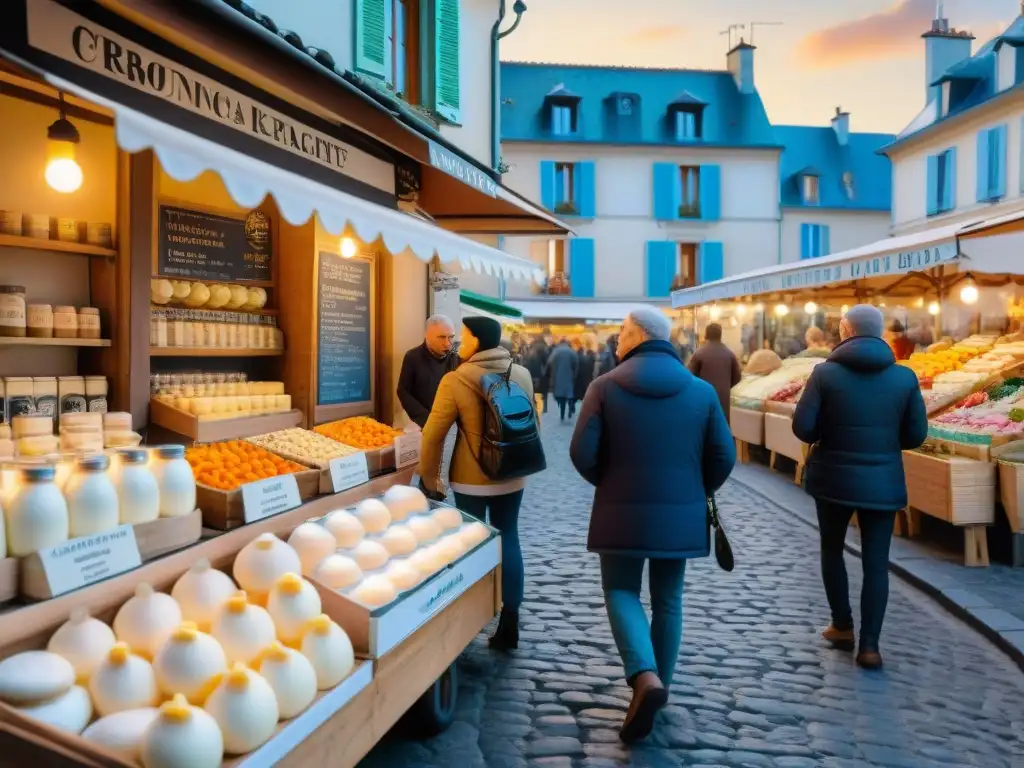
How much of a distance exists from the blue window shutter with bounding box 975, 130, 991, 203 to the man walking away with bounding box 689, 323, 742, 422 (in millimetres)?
15636

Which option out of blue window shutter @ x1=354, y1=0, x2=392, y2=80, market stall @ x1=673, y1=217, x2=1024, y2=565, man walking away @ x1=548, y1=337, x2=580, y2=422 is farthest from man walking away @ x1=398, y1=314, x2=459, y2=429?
man walking away @ x1=548, y1=337, x2=580, y2=422

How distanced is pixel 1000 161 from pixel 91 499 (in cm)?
2497

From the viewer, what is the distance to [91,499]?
302 centimetres

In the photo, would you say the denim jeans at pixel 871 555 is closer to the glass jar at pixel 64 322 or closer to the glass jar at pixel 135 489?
the glass jar at pixel 135 489

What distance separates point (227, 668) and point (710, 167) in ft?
107

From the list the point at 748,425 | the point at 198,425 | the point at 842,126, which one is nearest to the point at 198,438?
the point at 198,425

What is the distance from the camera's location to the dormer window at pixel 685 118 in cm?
3372

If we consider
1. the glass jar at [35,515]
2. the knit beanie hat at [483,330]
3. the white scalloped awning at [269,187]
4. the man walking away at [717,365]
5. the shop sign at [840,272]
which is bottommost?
the glass jar at [35,515]

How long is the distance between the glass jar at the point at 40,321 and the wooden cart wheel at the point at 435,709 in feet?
8.79

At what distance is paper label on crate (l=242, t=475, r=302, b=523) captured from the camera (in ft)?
12.7

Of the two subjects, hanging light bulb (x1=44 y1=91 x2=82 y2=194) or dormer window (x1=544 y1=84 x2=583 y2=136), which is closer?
hanging light bulb (x1=44 y1=91 x2=82 y2=194)

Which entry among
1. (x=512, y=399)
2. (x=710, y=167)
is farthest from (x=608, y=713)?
(x=710, y=167)

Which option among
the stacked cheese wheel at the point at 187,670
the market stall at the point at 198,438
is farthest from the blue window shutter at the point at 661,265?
the stacked cheese wheel at the point at 187,670

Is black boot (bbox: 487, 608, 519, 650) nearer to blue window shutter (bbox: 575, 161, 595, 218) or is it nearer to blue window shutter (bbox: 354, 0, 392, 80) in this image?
blue window shutter (bbox: 354, 0, 392, 80)
